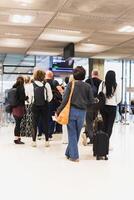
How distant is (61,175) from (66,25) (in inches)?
180

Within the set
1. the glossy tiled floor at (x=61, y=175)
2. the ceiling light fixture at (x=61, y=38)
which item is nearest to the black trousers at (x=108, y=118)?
the glossy tiled floor at (x=61, y=175)

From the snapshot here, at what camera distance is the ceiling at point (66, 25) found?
688cm

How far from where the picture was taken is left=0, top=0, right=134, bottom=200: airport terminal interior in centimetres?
429

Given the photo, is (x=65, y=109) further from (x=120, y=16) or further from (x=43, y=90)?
(x=120, y=16)

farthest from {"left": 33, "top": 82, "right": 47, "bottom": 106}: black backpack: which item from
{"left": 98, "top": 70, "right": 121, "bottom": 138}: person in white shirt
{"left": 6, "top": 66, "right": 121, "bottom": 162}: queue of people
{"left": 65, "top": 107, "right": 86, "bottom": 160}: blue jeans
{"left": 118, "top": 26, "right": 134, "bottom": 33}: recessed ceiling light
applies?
{"left": 118, "top": 26, "right": 134, "bottom": 33}: recessed ceiling light

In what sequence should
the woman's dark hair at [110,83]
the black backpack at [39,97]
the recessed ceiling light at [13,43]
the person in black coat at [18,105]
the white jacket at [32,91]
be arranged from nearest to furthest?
1. the woman's dark hair at [110,83]
2. the black backpack at [39,97]
3. the white jacket at [32,91]
4. the person in black coat at [18,105]
5. the recessed ceiling light at [13,43]

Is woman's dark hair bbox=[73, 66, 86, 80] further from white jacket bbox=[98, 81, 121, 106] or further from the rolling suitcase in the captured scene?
the rolling suitcase

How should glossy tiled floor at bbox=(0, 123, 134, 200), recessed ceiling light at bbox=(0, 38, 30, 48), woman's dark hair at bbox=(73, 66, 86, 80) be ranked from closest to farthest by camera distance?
glossy tiled floor at bbox=(0, 123, 134, 200) < woman's dark hair at bbox=(73, 66, 86, 80) < recessed ceiling light at bbox=(0, 38, 30, 48)

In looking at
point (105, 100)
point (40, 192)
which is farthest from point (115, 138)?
point (40, 192)

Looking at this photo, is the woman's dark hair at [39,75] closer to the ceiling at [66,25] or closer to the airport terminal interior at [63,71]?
the airport terminal interior at [63,71]

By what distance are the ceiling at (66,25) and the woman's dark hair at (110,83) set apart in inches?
48.9

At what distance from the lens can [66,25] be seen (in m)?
8.62

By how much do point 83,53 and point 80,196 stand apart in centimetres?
1011

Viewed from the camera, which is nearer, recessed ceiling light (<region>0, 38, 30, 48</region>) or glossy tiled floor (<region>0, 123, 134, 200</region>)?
glossy tiled floor (<region>0, 123, 134, 200</region>)
